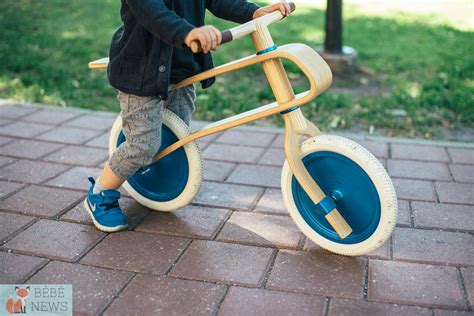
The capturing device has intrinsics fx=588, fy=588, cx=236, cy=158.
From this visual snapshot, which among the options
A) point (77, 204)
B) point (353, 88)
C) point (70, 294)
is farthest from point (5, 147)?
point (353, 88)

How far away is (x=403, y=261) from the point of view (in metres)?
2.56

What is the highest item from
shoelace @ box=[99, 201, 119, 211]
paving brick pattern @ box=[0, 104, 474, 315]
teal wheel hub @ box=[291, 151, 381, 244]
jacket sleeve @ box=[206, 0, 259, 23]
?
jacket sleeve @ box=[206, 0, 259, 23]

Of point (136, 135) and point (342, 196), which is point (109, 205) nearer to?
point (136, 135)

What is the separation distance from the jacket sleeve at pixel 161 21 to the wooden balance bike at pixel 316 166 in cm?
11

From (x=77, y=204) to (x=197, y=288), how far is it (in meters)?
1.06

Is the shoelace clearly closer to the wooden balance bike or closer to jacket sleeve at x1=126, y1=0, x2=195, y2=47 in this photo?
the wooden balance bike

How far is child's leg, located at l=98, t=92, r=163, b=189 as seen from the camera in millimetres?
2639

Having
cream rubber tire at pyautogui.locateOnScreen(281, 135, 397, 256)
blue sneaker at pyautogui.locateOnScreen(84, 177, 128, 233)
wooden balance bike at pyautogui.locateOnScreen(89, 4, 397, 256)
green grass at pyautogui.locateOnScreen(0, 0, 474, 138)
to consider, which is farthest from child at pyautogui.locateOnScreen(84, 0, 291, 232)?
green grass at pyautogui.locateOnScreen(0, 0, 474, 138)

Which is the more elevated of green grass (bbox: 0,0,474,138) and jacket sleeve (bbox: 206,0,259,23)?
jacket sleeve (bbox: 206,0,259,23)

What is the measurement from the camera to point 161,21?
7.48 feet

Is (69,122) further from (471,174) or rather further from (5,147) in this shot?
(471,174)

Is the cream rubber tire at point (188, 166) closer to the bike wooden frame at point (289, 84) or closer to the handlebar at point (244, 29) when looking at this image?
the bike wooden frame at point (289, 84)

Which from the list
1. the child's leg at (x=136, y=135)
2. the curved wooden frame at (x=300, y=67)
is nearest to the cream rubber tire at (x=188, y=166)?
the child's leg at (x=136, y=135)

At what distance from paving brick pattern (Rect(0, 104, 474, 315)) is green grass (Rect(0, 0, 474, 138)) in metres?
0.77
